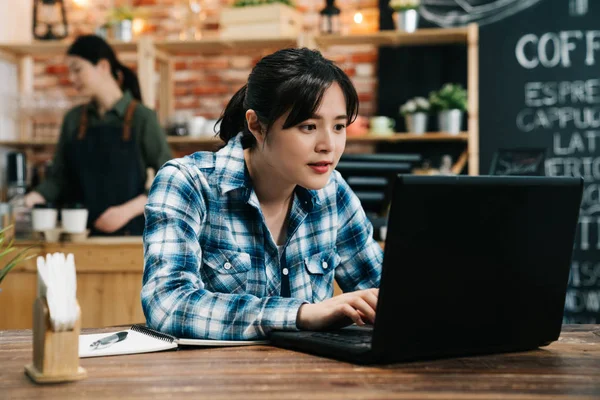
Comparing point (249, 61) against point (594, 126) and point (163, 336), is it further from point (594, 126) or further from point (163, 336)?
point (163, 336)

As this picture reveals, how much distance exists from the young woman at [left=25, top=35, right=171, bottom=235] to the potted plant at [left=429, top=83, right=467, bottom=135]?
5.00 feet

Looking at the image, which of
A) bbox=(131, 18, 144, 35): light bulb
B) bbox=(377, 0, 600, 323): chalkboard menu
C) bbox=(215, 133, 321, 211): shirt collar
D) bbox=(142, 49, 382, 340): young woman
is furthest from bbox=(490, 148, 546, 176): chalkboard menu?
bbox=(131, 18, 144, 35): light bulb

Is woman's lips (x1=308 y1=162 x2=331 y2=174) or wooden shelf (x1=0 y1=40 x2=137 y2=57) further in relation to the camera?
wooden shelf (x1=0 y1=40 x2=137 y2=57)

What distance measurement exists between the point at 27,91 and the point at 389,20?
7.44 feet

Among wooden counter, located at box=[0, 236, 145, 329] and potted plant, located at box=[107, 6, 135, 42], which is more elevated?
potted plant, located at box=[107, 6, 135, 42]

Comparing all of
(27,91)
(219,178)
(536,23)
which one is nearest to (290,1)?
(536,23)

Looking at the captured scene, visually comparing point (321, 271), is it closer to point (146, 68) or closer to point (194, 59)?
point (146, 68)

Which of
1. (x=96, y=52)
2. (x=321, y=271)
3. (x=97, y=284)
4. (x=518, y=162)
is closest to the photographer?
(x=321, y=271)

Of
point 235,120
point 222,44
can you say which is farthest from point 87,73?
Result: point 235,120

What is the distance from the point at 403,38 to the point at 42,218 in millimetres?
2289

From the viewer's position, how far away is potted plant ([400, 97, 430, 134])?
14.5 feet

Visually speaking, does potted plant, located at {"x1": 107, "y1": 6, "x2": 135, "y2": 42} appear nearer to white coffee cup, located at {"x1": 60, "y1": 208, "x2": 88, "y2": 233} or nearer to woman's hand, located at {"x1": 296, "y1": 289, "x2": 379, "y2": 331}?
white coffee cup, located at {"x1": 60, "y1": 208, "x2": 88, "y2": 233}

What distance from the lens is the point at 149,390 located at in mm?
1047

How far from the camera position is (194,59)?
5.01m
